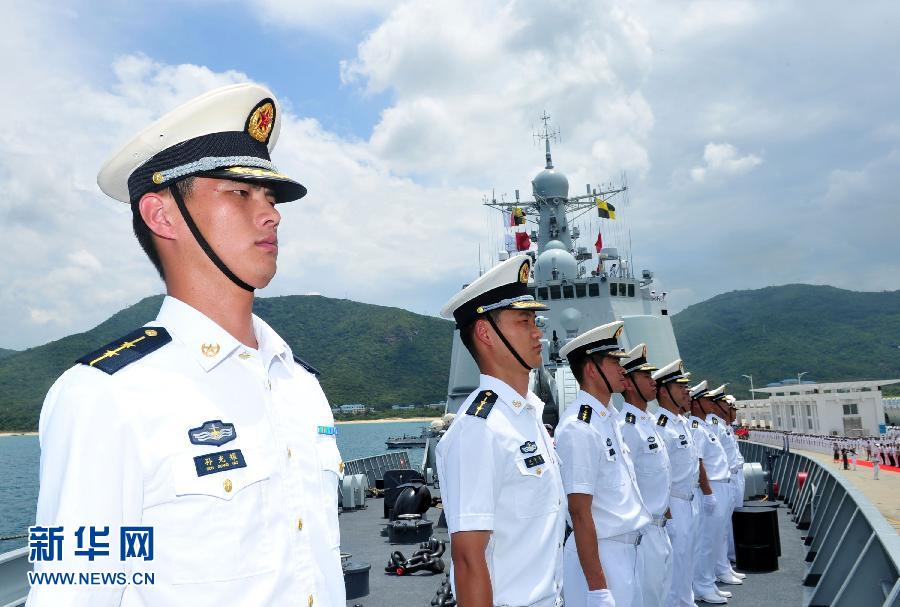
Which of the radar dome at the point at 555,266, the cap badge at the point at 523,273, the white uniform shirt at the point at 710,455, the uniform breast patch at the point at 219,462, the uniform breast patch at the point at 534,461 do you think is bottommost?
the white uniform shirt at the point at 710,455

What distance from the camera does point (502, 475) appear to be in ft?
8.49

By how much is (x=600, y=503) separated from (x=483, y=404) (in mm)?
1448

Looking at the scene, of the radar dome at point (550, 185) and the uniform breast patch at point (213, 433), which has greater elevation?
the radar dome at point (550, 185)

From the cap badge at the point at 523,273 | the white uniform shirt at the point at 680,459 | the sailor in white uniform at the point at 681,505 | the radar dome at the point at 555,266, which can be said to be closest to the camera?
the cap badge at the point at 523,273

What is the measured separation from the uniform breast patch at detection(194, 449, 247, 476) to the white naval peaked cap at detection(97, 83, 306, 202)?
0.58 meters

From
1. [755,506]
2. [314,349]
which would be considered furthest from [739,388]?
[755,506]

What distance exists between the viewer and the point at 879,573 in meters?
3.86

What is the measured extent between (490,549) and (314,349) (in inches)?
5894

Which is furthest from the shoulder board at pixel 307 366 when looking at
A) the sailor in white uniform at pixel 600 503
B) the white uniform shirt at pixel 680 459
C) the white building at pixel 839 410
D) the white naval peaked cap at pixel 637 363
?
the white building at pixel 839 410

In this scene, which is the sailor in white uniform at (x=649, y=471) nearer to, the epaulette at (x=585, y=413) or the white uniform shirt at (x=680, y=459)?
the white uniform shirt at (x=680, y=459)

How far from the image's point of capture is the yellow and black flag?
2212 cm

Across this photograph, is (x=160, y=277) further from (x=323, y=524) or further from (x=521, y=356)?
(x=521, y=356)

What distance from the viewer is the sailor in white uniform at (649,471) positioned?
3993 mm

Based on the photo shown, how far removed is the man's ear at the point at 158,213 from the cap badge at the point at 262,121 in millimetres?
279
